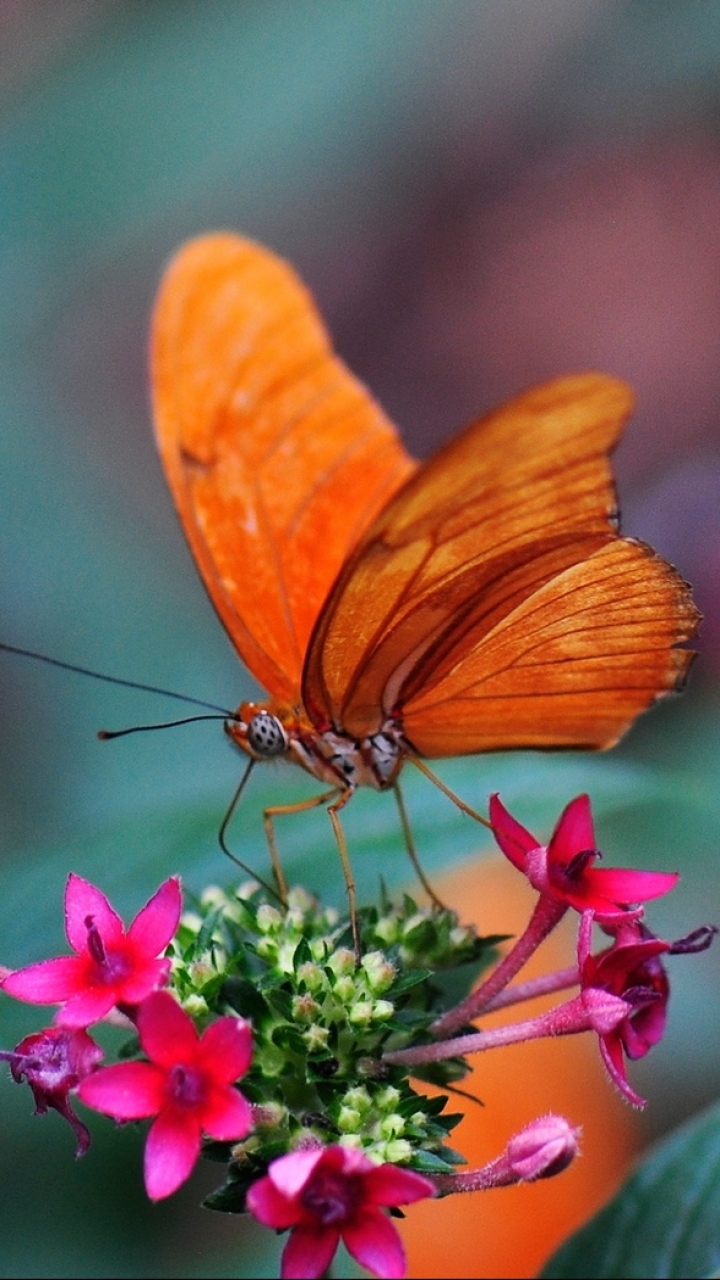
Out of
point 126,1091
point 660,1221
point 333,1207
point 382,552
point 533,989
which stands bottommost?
point 660,1221

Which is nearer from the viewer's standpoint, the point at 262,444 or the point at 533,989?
the point at 533,989

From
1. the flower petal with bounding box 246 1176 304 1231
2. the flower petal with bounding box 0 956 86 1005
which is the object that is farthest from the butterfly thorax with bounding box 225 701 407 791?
the flower petal with bounding box 246 1176 304 1231

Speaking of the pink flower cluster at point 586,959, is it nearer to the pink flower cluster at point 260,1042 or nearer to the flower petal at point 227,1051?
the pink flower cluster at point 260,1042

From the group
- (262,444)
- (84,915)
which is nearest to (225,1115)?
(84,915)

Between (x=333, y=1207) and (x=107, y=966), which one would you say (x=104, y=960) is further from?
(x=333, y=1207)

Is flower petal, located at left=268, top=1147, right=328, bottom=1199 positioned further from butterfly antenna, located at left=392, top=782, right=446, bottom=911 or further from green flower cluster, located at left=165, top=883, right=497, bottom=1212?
butterfly antenna, located at left=392, top=782, right=446, bottom=911

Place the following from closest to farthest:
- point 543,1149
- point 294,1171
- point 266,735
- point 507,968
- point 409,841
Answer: point 294,1171 → point 543,1149 → point 507,968 → point 266,735 → point 409,841
